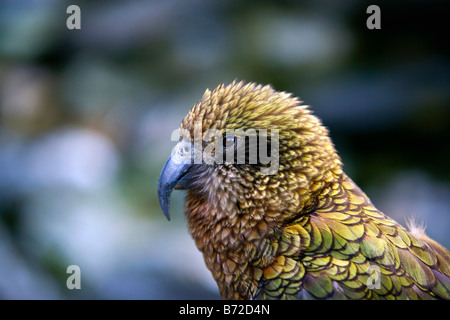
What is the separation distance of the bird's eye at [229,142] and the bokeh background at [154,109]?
1942 millimetres

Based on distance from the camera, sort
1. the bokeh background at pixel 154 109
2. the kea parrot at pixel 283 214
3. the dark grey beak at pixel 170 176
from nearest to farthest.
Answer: the kea parrot at pixel 283 214
the dark grey beak at pixel 170 176
the bokeh background at pixel 154 109

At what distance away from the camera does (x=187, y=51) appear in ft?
15.6

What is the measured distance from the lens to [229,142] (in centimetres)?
175

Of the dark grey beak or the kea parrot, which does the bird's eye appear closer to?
the kea parrot

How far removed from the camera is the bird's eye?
1.75 metres

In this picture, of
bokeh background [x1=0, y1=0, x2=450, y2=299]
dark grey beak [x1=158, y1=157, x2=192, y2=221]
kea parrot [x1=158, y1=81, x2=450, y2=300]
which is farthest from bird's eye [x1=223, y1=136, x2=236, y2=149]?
bokeh background [x1=0, y1=0, x2=450, y2=299]

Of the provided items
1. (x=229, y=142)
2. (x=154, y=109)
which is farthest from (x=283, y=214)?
(x=154, y=109)

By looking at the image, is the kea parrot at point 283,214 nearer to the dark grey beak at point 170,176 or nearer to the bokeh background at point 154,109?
the dark grey beak at point 170,176

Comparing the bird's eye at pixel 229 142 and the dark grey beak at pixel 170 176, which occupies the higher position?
the bird's eye at pixel 229 142

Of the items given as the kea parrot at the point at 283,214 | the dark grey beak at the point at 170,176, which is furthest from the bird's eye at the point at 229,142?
the dark grey beak at the point at 170,176

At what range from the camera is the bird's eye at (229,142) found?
1747mm

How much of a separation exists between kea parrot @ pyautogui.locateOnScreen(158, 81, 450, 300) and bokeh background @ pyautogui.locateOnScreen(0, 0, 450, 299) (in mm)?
1771

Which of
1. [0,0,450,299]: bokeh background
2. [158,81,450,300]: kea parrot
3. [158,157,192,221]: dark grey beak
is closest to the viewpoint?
[158,81,450,300]: kea parrot
